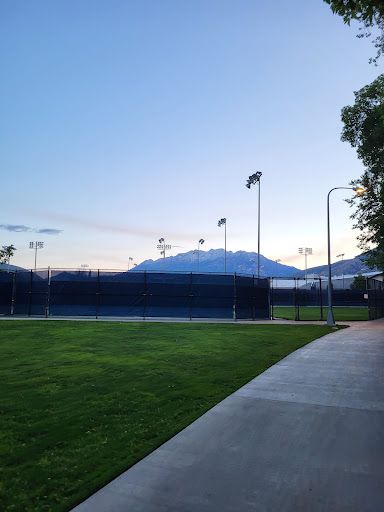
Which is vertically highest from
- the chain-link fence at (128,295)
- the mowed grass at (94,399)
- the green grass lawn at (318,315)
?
the chain-link fence at (128,295)

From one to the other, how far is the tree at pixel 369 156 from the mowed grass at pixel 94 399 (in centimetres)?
2349

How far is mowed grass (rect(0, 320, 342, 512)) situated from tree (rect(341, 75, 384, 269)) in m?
23.5

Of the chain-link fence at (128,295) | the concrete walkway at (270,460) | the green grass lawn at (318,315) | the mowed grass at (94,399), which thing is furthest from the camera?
the green grass lawn at (318,315)

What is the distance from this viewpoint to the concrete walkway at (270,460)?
3377mm

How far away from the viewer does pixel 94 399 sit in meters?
6.75

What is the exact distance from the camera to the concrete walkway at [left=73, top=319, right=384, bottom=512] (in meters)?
3.38

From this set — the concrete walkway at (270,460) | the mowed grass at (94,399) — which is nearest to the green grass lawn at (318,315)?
the mowed grass at (94,399)

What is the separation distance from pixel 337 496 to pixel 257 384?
445 cm

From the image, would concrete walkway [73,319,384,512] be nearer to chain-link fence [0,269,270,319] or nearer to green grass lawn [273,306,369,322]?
chain-link fence [0,269,270,319]

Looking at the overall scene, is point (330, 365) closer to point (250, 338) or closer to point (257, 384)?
point (257, 384)

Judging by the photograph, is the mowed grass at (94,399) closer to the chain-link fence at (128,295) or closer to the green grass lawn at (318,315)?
the chain-link fence at (128,295)

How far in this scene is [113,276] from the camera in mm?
26297

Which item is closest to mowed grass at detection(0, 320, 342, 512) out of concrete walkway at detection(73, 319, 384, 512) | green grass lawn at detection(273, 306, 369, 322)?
concrete walkway at detection(73, 319, 384, 512)

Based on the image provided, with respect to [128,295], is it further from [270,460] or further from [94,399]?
[270,460]
